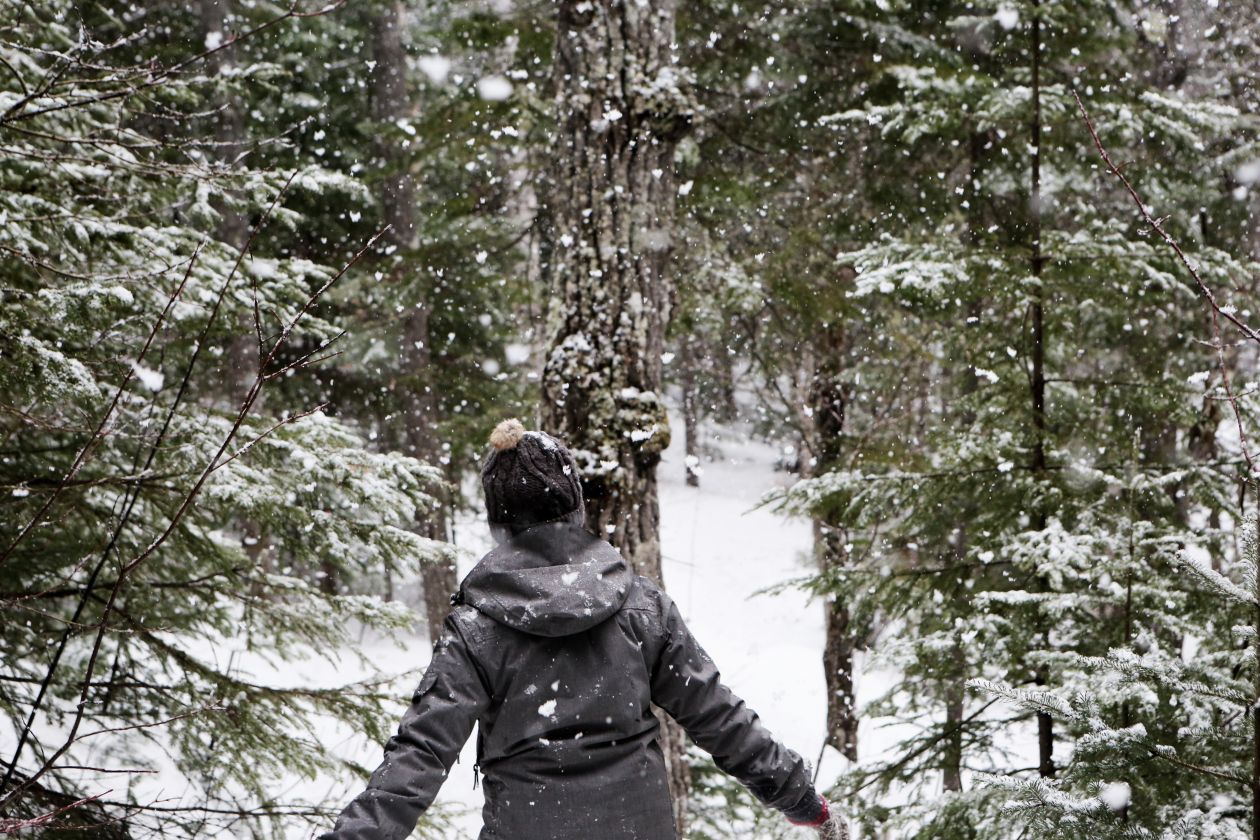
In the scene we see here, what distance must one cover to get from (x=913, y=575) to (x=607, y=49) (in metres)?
3.31

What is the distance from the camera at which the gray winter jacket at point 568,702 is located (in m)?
2.43

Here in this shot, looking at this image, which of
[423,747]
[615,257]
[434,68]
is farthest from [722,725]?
[434,68]

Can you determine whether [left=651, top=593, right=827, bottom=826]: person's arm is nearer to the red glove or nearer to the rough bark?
the red glove

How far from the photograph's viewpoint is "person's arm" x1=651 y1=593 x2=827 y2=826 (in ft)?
Result: 8.57

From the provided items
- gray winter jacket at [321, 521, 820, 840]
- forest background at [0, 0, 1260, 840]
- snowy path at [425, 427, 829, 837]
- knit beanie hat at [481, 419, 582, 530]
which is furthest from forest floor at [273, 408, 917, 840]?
knit beanie hat at [481, 419, 582, 530]

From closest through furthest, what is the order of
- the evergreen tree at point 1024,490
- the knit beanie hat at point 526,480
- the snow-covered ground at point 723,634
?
the knit beanie hat at point 526,480 → the evergreen tree at point 1024,490 → the snow-covered ground at point 723,634

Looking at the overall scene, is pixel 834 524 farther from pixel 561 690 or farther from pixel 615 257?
pixel 561 690

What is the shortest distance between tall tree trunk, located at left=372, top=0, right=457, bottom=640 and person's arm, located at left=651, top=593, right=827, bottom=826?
28.8 feet

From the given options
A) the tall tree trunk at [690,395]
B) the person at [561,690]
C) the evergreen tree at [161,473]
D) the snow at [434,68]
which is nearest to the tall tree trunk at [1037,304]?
the person at [561,690]

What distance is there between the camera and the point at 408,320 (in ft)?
38.8

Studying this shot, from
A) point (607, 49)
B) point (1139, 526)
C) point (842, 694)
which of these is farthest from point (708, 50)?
point (842, 694)

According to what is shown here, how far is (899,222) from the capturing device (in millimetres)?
8484

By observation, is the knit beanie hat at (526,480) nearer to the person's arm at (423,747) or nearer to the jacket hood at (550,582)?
the jacket hood at (550,582)

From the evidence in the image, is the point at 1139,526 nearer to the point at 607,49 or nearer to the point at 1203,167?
the point at 607,49
